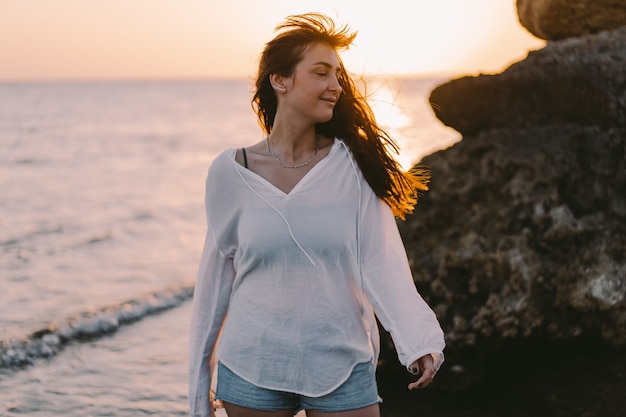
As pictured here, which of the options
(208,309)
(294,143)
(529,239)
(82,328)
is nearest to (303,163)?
(294,143)

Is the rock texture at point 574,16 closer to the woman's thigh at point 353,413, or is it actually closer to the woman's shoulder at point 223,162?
the woman's shoulder at point 223,162

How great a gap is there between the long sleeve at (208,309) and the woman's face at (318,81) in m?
0.45

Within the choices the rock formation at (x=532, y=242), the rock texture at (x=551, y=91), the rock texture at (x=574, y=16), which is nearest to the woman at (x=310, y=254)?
the rock formation at (x=532, y=242)

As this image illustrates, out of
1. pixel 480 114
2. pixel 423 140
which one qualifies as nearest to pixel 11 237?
pixel 480 114

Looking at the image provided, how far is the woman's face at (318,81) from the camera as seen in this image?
120 inches

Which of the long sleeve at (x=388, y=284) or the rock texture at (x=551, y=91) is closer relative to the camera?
the long sleeve at (x=388, y=284)

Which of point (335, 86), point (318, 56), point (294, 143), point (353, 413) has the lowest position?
point (353, 413)

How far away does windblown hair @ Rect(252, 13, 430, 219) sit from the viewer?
3.04m

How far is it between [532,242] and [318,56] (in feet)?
10.5

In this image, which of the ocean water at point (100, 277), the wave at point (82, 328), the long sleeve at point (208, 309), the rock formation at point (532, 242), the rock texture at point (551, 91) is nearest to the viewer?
the long sleeve at point (208, 309)

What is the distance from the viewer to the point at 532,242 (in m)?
5.73

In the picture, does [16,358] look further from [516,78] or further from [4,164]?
[4,164]

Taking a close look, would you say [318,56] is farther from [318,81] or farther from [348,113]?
[348,113]

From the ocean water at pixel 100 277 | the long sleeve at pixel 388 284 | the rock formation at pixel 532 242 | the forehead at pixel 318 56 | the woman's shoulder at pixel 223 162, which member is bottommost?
the ocean water at pixel 100 277
